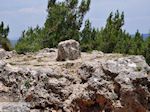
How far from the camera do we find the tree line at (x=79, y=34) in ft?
107

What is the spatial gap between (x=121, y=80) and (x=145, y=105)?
1.27m

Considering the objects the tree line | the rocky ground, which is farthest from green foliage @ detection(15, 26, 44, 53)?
the rocky ground

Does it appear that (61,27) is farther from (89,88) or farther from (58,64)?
(89,88)

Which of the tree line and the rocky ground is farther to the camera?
the tree line

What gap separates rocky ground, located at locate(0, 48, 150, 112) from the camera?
14914mm

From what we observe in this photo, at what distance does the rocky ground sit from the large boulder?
1.55m

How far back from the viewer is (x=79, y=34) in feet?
113

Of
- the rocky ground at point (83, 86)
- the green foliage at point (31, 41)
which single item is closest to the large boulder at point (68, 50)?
the rocky ground at point (83, 86)

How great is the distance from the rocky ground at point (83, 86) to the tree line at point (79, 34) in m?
14.8

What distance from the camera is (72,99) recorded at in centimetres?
1552

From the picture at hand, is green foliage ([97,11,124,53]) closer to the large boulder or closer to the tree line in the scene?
the tree line

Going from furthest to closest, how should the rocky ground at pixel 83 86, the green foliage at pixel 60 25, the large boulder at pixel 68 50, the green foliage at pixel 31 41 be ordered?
the green foliage at pixel 60 25, the green foliage at pixel 31 41, the large boulder at pixel 68 50, the rocky ground at pixel 83 86

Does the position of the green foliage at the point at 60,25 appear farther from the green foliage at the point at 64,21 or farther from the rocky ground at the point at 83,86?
the rocky ground at the point at 83,86

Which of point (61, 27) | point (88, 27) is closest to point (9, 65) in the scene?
point (61, 27)
